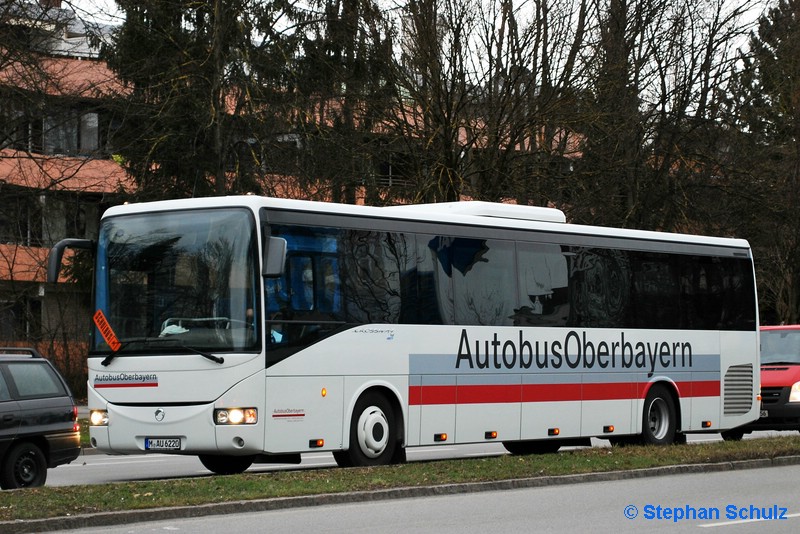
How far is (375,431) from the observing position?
17.4m

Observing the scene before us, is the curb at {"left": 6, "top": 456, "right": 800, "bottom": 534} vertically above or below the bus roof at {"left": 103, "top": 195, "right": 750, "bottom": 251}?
below

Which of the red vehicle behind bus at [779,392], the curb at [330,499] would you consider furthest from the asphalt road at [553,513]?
the red vehicle behind bus at [779,392]

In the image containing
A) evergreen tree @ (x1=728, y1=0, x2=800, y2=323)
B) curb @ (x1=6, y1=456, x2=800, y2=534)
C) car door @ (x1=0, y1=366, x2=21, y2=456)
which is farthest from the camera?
evergreen tree @ (x1=728, y1=0, x2=800, y2=323)

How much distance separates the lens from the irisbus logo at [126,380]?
52.9 ft

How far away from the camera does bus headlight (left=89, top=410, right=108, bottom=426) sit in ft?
53.9

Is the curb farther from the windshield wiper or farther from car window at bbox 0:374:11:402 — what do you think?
car window at bbox 0:374:11:402

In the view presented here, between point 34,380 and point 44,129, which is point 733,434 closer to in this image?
point 34,380

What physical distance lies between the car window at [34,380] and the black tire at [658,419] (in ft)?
31.2

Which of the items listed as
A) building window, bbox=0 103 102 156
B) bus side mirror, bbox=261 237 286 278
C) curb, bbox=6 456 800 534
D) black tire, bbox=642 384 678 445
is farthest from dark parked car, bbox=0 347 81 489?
building window, bbox=0 103 102 156

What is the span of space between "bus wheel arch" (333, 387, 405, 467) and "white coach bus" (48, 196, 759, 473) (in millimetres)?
29

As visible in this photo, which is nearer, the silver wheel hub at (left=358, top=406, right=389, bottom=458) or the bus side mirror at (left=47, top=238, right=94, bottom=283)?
the bus side mirror at (left=47, top=238, right=94, bottom=283)

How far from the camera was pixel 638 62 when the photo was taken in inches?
1303

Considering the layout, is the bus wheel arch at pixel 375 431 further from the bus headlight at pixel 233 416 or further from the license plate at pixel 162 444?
the license plate at pixel 162 444

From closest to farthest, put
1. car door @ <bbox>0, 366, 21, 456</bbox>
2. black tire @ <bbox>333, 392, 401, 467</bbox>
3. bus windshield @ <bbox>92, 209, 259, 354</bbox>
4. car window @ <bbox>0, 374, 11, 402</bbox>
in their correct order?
car door @ <bbox>0, 366, 21, 456</bbox>
car window @ <bbox>0, 374, 11, 402</bbox>
bus windshield @ <bbox>92, 209, 259, 354</bbox>
black tire @ <bbox>333, 392, 401, 467</bbox>
